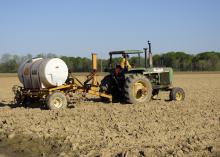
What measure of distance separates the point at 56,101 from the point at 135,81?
2.84 metres

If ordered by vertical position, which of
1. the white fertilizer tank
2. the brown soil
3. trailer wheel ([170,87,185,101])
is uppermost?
the white fertilizer tank

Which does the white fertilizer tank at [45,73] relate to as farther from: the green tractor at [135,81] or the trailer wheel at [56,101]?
the green tractor at [135,81]

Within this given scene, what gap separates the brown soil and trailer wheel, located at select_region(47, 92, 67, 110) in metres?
0.59

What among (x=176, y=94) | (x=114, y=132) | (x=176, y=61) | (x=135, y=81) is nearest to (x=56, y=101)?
(x=135, y=81)

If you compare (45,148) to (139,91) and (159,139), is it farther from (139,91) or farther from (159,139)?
(139,91)

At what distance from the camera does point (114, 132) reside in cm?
1009

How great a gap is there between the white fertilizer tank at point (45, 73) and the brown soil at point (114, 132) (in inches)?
63.5

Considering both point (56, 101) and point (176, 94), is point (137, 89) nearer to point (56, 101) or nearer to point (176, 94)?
point (176, 94)

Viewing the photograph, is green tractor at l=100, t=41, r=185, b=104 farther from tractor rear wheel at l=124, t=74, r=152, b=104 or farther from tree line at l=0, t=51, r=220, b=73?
tree line at l=0, t=51, r=220, b=73

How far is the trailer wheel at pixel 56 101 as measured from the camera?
14663 mm

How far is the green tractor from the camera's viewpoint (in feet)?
51.7

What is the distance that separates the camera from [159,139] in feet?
29.8

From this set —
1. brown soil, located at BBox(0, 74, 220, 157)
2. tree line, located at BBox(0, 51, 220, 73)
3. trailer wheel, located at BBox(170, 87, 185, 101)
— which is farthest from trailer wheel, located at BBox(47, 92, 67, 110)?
tree line, located at BBox(0, 51, 220, 73)

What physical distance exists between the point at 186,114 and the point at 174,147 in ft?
13.8
